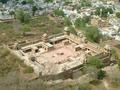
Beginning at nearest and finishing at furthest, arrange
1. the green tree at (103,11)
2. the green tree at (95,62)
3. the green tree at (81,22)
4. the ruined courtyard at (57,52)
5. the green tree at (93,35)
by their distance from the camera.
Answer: the ruined courtyard at (57,52)
the green tree at (95,62)
the green tree at (93,35)
the green tree at (81,22)
the green tree at (103,11)

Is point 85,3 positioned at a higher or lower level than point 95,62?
higher

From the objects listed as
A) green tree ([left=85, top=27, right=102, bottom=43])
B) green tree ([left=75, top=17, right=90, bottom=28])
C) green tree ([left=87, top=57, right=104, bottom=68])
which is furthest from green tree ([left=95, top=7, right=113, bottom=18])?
green tree ([left=87, top=57, right=104, bottom=68])

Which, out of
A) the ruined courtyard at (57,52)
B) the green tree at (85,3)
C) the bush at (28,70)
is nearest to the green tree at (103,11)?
the green tree at (85,3)

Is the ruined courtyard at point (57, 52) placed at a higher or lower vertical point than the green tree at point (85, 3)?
lower

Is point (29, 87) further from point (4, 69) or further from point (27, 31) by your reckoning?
point (27, 31)

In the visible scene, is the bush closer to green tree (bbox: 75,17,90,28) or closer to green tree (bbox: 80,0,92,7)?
green tree (bbox: 75,17,90,28)

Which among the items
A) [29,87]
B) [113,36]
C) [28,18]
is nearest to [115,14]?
[113,36]

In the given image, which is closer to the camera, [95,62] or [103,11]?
[95,62]

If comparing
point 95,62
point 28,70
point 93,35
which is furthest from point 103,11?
point 28,70

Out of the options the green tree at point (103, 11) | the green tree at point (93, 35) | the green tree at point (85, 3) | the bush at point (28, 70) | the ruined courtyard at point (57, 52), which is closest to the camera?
the bush at point (28, 70)

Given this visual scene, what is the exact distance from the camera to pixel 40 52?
27984 millimetres

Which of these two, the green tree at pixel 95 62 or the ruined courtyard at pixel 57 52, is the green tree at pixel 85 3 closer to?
the ruined courtyard at pixel 57 52

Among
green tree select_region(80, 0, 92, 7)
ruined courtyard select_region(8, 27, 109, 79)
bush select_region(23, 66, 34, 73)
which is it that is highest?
A: green tree select_region(80, 0, 92, 7)

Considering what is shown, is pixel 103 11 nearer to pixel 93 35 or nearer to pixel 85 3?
pixel 85 3
